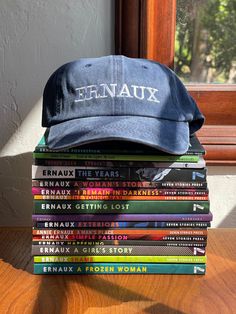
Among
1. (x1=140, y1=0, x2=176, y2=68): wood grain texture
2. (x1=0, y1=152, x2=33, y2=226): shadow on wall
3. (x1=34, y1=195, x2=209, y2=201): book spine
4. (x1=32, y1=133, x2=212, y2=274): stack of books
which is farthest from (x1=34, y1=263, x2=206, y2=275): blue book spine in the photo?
(x1=140, y1=0, x2=176, y2=68): wood grain texture

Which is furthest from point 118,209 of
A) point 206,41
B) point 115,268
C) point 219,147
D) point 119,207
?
point 206,41

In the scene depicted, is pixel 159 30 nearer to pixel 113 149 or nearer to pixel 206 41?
pixel 206 41

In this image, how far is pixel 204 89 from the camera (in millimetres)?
1116

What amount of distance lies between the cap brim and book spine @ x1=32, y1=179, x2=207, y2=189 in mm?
61

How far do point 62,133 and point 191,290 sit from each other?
0.34m

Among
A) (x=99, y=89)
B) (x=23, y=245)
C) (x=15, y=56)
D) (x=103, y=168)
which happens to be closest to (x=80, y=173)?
(x=103, y=168)

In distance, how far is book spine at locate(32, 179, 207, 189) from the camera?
823 millimetres

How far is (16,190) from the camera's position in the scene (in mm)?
1114

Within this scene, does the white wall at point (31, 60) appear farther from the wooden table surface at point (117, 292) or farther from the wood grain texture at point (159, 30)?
the wooden table surface at point (117, 292)

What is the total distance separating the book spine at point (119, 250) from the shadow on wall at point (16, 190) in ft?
0.95

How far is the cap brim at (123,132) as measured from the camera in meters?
0.77

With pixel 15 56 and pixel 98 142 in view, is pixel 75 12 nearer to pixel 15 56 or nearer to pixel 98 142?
pixel 15 56

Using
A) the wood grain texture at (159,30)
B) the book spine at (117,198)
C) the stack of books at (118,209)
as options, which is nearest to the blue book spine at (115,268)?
the stack of books at (118,209)

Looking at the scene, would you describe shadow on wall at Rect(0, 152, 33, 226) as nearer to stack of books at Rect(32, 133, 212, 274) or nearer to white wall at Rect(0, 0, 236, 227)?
white wall at Rect(0, 0, 236, 227)
